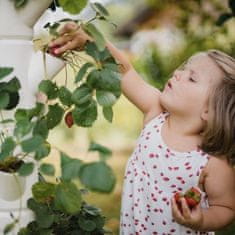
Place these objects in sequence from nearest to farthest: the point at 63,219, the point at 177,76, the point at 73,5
→ the point at 73,5 < the point at 63,219 < the point at 177,76

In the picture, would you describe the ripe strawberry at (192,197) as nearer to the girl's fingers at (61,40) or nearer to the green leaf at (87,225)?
the green leaf at (87,225)

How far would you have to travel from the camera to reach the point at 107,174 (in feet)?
3.92

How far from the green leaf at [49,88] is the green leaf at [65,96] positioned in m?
0.02

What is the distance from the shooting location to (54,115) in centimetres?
147

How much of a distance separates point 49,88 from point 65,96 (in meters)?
0.04

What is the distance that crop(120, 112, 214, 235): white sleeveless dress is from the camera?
1.78 metres

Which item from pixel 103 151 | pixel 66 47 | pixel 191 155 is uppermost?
pixel 66 47

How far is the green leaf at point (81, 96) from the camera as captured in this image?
1.41 m

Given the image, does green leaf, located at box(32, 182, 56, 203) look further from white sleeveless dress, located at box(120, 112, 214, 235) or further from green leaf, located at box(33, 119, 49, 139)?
white sleeveless dress, located at box(120, 112, 214, 235)

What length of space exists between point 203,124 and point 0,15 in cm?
59

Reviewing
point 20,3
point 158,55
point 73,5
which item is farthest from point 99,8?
point 158,55

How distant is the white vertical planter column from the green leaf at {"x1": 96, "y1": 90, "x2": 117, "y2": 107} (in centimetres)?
23

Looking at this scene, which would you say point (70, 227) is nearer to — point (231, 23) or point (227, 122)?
point (227, 122)

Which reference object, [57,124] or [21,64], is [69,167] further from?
[21,64]
